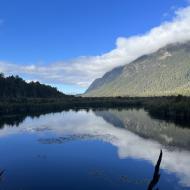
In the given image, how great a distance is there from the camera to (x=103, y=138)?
195ft

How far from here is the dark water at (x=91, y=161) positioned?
101ft

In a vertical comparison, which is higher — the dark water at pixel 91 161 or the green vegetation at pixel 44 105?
the green vegetation at pixel 44 105

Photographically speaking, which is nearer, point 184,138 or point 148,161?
point 148,161

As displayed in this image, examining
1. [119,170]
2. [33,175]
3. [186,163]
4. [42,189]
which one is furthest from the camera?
[186,163]

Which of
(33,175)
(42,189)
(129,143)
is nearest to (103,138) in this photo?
(129,143)

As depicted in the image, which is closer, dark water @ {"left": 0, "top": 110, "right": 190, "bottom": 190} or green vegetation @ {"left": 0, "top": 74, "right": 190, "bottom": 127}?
dark water @ {"left": 0, "top": 110, "right": 190, "bottom": 190}

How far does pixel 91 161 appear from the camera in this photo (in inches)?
1581

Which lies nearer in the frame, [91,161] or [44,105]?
[91,161]

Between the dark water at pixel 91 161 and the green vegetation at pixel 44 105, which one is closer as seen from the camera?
the dark water at pixel 91 161

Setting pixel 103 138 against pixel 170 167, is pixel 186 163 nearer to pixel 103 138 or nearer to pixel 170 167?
pixel 170 167

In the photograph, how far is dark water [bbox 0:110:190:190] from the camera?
30.9 meters

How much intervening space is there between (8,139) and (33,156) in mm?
16395

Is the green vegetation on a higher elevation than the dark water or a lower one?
higher

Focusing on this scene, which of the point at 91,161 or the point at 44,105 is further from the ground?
the point at 44,105
